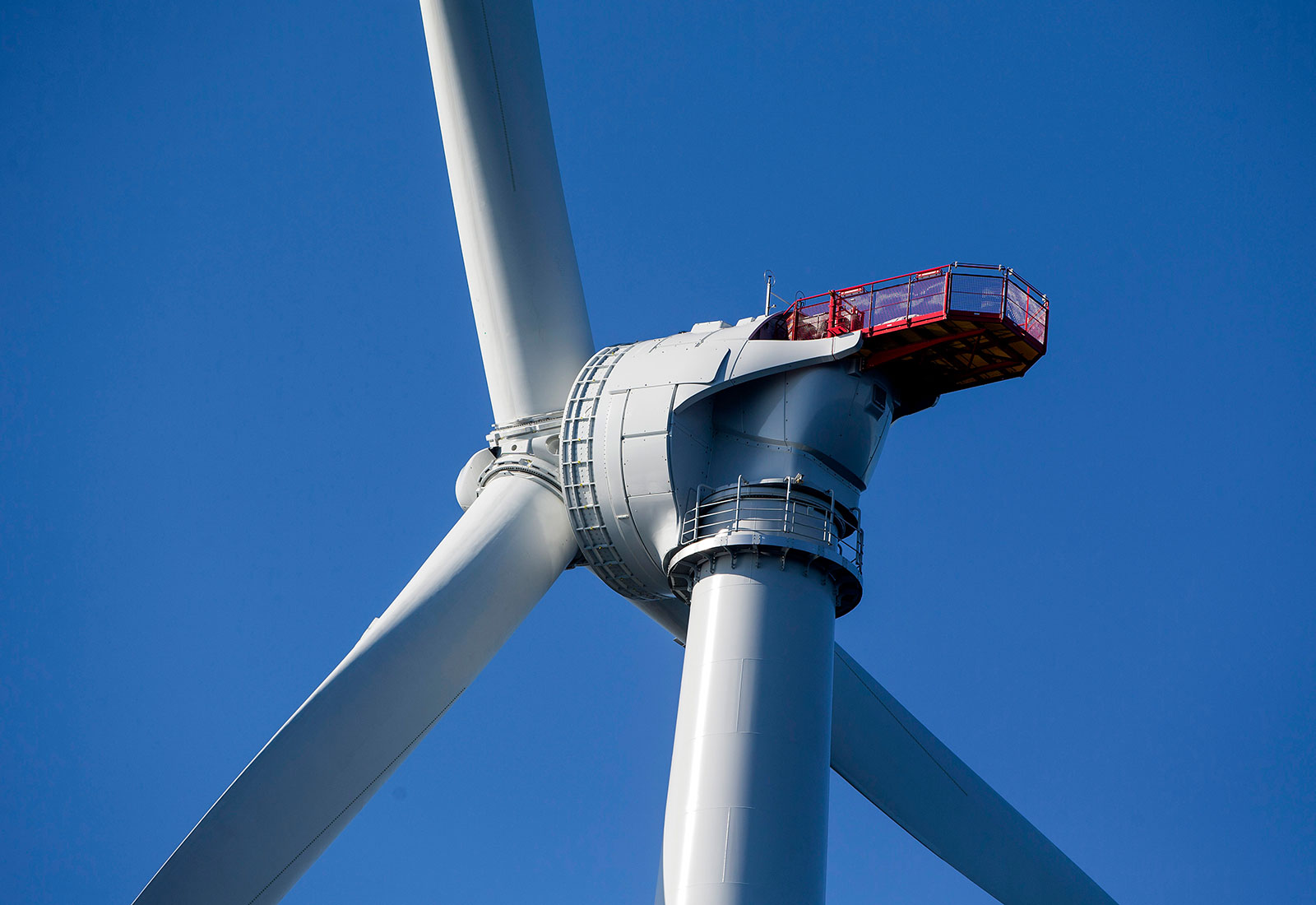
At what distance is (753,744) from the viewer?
22.8 meters

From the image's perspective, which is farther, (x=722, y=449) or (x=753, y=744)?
(x=722, y=449)

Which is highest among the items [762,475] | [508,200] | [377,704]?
[508,200]

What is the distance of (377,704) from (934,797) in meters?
10.3

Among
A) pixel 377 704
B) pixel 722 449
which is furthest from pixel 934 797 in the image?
pixel 377 704

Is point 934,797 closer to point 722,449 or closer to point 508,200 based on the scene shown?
point 722,449

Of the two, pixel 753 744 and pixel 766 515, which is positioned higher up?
pixel 766 515

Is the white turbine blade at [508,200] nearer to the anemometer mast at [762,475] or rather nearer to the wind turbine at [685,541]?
the wind turbine at [685,541]

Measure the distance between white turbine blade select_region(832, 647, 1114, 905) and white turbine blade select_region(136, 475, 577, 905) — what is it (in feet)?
18.9

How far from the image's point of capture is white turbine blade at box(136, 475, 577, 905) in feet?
66.8

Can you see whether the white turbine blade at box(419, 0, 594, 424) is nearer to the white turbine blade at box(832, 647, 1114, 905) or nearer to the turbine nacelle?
the turbine nacelle

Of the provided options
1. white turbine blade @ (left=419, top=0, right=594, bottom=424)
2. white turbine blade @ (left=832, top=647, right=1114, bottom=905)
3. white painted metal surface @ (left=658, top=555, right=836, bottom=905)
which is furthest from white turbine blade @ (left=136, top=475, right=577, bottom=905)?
white turbine blade @ (left=832, top=647, right=1114, bottom=905)

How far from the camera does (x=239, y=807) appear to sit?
20688 millimetres

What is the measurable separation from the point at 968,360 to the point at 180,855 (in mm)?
14535

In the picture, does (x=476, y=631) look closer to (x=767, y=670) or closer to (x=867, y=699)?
(x=767, y=670)
